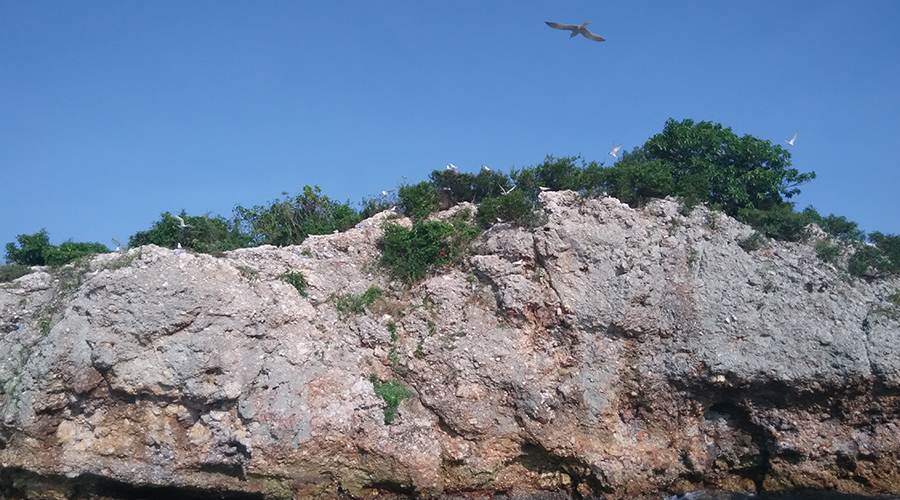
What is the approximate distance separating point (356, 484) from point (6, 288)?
25.9 feet

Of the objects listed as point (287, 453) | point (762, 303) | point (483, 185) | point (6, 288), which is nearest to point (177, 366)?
point (287, 453)

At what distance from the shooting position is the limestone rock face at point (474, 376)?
1127cm

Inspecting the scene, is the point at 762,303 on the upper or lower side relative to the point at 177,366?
upper

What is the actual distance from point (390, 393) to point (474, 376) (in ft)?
5.30

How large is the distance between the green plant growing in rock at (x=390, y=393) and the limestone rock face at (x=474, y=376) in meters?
0.10

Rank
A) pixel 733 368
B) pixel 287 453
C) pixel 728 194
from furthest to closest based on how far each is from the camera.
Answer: pixel 728 194 < pixel 733 368 < pixel 287 453

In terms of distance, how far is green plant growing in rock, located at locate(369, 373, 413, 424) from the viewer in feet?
39.1

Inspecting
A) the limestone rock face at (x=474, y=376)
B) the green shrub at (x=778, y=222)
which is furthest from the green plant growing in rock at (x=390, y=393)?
the green shrub at (x=778, y=222)

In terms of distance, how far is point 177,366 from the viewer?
1125 centimetres

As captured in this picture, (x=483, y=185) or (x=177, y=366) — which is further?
(x=483, y=185)

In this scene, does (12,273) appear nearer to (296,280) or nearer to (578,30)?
(296,280)

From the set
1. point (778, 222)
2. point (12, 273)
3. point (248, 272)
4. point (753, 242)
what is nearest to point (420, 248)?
point (248, 272)

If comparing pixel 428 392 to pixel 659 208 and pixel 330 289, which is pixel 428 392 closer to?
pixel 330 289

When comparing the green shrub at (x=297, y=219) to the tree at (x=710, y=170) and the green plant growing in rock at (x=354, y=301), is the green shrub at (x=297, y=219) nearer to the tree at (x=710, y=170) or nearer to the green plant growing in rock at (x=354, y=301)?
the green plant growing in rock at (x=354, y=301)
